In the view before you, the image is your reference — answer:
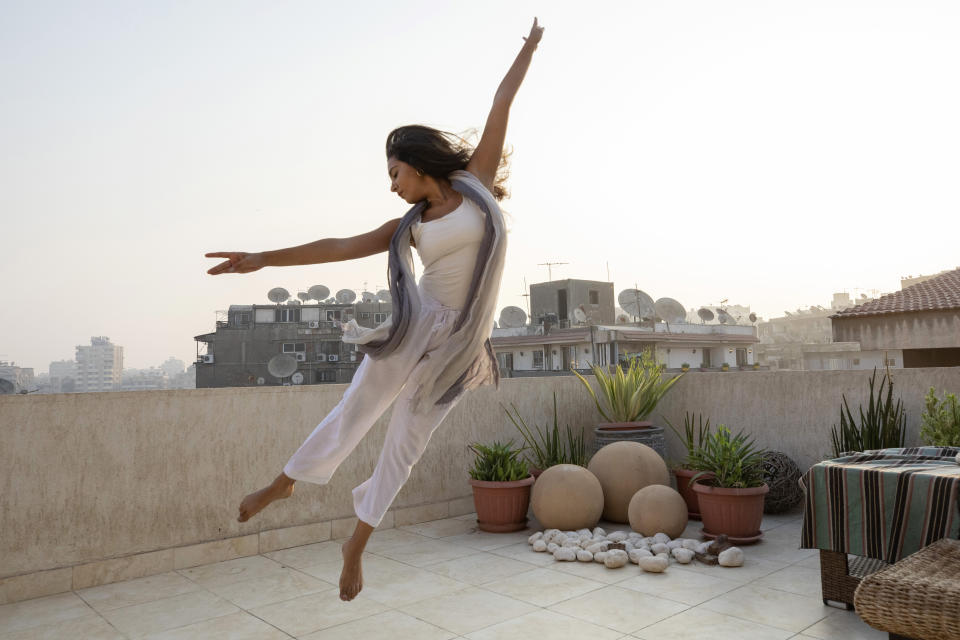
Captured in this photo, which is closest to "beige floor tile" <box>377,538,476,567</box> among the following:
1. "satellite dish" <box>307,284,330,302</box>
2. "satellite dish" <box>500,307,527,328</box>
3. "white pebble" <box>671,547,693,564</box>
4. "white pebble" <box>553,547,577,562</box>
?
"white pebble" <box>553,547,577,562</box>

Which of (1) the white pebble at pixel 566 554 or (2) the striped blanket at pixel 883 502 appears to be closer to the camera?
(2) the striped blanket at pixel 883 502

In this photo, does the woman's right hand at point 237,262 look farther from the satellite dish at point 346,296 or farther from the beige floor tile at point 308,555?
the satellite dish at point 346,296

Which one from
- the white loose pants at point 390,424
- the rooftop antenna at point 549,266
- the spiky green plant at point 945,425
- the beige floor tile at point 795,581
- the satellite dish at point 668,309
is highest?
the rooftop antenna at point 549,266

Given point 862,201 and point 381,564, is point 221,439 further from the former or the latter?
point 862,201

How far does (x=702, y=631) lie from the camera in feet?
9.55

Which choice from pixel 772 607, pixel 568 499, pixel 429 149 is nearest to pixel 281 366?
pixel 568 499

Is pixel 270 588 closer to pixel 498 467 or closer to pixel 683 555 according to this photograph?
pixel 498 467

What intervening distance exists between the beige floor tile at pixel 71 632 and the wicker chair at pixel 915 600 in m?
3.00

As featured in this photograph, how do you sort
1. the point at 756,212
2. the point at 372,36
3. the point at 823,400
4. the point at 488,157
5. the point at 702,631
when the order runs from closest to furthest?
1. the point at 488,157
2. the point at 702,631
3. the point at 372,36
4. the point at 823,400
5. the point at 756,212

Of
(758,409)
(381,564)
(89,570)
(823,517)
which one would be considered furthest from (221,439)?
(758,409)

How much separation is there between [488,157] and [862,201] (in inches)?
356

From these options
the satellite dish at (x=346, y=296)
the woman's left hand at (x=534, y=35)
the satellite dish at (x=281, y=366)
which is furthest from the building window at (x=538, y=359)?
the woman's left hand at (x=534, y=35)

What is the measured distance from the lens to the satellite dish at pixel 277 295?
3948 cm

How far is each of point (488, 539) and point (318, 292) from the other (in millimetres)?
36829
